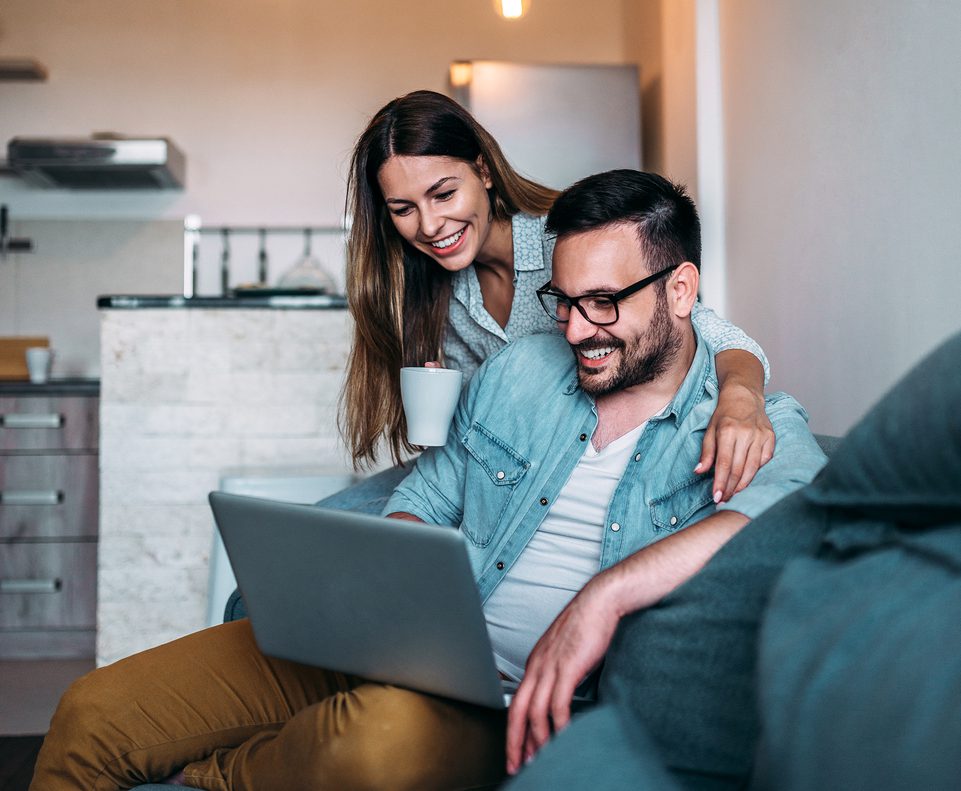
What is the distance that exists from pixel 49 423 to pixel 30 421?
0.23ft

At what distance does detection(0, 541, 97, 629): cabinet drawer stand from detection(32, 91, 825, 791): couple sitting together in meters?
2.54

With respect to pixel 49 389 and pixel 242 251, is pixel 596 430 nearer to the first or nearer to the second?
pixel 49 389

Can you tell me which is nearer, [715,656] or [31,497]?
[715,656]

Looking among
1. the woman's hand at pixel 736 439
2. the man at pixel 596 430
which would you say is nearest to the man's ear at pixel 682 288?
the man at pixel 596 430

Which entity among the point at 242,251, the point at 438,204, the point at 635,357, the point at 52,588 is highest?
the point at 242,251

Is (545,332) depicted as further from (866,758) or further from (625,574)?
(866,758)

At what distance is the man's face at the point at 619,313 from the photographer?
4.88 ft

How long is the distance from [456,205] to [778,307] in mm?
1023

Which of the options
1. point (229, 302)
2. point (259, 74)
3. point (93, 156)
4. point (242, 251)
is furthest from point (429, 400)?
point (259, 74)

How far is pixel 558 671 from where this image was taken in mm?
1076

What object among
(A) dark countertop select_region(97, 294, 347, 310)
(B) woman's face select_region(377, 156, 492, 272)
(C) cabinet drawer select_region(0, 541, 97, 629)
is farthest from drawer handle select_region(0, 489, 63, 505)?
(B) woman's face select_region(377, 156, 492, 272)

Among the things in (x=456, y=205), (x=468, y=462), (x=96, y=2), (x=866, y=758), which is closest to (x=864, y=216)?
(x=456, y=205)

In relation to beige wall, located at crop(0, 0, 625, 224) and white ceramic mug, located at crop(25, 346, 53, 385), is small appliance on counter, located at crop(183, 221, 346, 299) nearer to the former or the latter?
beige wall, located at crop(0, 0, 625, 224)

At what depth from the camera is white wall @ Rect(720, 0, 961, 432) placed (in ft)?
5.17
